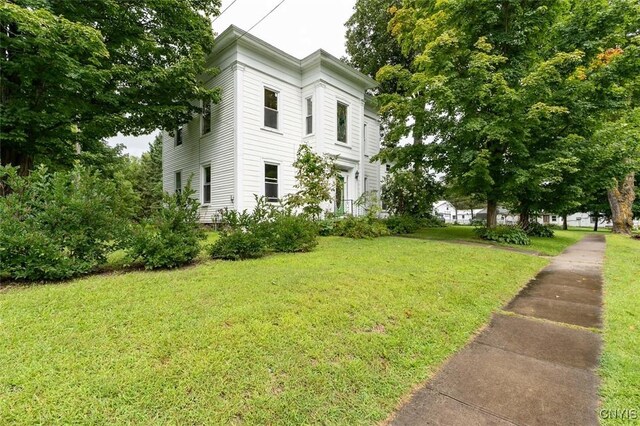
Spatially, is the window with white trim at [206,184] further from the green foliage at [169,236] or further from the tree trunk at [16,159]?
the green foliage at [169,236]

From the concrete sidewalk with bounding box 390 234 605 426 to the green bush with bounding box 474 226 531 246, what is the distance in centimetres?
624

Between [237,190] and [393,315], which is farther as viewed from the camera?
[237,190]

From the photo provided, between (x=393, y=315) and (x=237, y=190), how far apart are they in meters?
8.45

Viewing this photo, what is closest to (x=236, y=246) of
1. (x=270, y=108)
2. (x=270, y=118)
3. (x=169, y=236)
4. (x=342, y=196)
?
(x=169, y=236)

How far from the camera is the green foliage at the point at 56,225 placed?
12.8 feet

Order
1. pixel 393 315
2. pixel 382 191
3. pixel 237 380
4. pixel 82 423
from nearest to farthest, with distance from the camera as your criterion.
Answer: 1. pixel 82 423
2. pixel 237 380
3. pixel 393 315
4. pixel 382 191

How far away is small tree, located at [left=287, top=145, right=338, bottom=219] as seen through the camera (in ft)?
34.2

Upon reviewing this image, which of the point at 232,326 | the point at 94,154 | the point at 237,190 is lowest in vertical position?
the point at 232,326

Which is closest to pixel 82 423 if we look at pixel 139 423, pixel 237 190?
pixel 139 423

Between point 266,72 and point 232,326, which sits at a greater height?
point 266,72

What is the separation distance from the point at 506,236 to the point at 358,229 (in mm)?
5198

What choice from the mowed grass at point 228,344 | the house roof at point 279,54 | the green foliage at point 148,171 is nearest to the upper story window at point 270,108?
the house roof at point 279,54

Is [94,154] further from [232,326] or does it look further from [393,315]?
[393,315]

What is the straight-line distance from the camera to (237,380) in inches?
88.6
